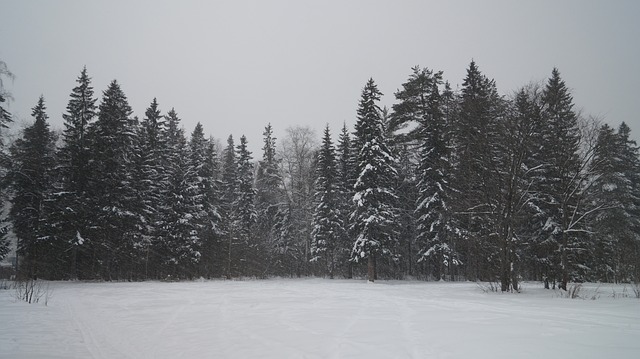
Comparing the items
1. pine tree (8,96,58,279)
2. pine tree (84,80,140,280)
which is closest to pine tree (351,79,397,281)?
pine tree (84,80,140,280)

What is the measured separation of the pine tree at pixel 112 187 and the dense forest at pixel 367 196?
4.0 inches

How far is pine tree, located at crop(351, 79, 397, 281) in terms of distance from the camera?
28.8m

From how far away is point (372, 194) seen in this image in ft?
95.7

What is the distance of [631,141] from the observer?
34844mm

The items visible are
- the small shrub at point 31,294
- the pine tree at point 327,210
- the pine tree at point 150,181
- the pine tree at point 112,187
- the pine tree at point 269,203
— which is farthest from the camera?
the pine tree at point 269,203

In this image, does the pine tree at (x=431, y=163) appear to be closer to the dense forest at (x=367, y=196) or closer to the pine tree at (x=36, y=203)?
Answer: the dense forest at (x=367, y=196)

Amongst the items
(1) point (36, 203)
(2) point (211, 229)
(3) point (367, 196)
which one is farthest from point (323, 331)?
(1) point (36, 203)

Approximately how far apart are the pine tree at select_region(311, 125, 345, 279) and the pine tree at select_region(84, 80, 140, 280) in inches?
600

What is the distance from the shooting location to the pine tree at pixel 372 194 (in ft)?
94.3

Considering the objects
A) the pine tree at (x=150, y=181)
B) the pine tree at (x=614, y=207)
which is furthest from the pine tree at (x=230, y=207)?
the pine tree at (x=614, y=207)

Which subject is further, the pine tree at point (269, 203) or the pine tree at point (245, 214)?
the pine tree at point (269, 203)

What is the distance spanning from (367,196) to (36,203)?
25479 millimetres

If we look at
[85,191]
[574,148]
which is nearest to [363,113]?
[574,148]

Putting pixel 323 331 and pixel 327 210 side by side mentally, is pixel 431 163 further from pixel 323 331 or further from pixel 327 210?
pixel 323 331
